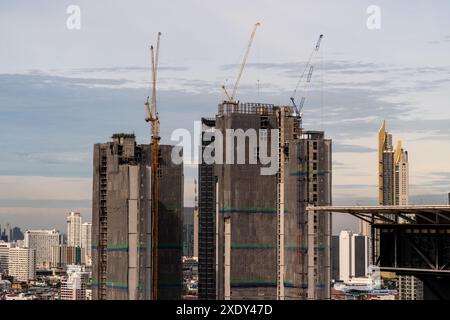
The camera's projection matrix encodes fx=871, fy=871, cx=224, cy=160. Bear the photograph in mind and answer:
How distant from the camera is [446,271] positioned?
81.9m

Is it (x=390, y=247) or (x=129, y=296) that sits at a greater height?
(x=390, y=247)

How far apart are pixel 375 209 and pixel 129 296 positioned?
118 metres
